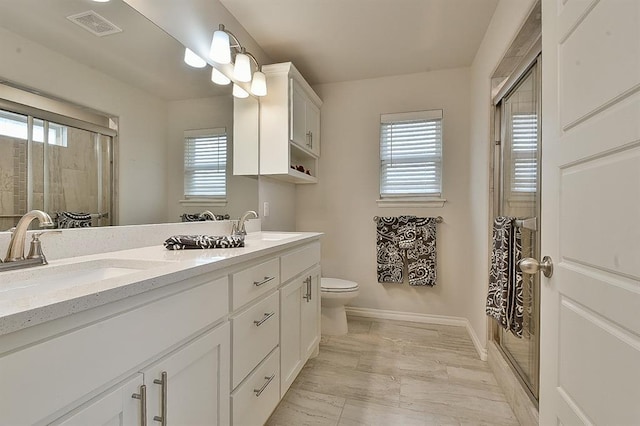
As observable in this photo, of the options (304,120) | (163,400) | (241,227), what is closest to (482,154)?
(304,120)

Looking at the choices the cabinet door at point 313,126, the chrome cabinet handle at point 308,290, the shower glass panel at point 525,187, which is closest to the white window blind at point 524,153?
the shower glass panel at point 525,187

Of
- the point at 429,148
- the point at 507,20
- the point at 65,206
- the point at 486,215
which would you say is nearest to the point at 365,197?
the point at 429,148

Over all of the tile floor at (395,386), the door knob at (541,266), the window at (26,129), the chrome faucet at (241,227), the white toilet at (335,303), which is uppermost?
the window at (26,129)

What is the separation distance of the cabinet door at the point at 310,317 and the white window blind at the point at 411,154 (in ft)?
4.22

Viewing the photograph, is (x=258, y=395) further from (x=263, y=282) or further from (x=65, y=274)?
(x=65, y=274)

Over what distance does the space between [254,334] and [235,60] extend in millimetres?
1749

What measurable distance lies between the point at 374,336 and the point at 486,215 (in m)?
1.31

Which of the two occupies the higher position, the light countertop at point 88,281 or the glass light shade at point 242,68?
the glass light shade at point 242,68

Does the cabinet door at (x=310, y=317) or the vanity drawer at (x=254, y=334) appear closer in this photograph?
the vanity drawer at (x=254, y=334)

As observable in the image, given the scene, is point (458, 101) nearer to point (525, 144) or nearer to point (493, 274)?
point (525, 144)

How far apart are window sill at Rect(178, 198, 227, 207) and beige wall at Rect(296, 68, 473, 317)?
1322 mm

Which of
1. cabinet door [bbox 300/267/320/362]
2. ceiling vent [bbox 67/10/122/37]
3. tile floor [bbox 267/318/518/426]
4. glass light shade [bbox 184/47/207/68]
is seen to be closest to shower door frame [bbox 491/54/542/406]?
tile floor [bbox 267/318/518/426]

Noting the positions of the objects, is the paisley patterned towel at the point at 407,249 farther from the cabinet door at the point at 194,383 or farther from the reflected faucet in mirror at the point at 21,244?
the reflected faucet in mirror at the point at 21,244

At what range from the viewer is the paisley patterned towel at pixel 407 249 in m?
2.75
